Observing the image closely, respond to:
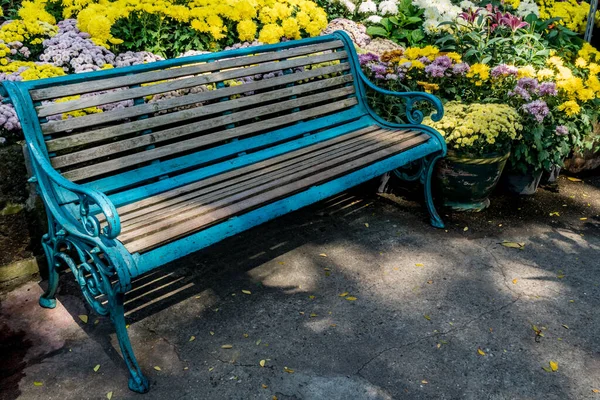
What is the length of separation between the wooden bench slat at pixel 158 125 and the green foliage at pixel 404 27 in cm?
196

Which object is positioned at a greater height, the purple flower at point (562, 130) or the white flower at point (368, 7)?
the white flower at point (368, 7)

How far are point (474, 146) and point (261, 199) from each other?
1.72 meters

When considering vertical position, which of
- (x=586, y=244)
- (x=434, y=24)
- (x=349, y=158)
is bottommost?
(x=586, y=244)

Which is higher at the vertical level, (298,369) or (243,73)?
(243,73)

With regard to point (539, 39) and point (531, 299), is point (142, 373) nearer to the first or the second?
point (531, 299)

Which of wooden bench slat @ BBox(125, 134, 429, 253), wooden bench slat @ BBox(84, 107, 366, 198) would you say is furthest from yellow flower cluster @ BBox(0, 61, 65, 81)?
wooden bench slat @ BBox(125, 134, 429, 253)

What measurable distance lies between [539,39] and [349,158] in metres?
2.91

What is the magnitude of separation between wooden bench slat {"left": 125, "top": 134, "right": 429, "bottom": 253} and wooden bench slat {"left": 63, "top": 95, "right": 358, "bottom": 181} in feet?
1.87

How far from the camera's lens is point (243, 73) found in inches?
136

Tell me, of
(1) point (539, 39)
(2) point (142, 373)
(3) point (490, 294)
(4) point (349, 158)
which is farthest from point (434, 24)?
(2) point (142, 373)

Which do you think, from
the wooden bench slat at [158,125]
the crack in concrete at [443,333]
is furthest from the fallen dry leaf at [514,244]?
the wooden bench slat at [158,125]

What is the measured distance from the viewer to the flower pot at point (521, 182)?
434 centimetres

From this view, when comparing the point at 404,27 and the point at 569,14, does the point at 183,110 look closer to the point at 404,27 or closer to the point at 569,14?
the point at 404,27

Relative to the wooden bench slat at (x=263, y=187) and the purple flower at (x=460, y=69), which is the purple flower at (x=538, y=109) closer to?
the purple flower at (x=460, y=69)
